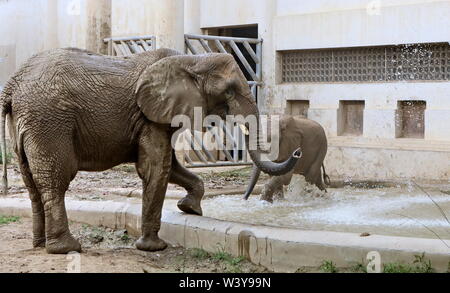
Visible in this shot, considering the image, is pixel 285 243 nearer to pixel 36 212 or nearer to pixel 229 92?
pixel 229 92

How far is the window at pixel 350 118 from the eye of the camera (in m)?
13.1

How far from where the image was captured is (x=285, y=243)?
5.88m

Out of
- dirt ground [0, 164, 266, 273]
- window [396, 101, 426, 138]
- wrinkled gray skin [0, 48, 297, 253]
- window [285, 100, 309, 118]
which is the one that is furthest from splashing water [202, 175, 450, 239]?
window [285, 100, 309, 118]

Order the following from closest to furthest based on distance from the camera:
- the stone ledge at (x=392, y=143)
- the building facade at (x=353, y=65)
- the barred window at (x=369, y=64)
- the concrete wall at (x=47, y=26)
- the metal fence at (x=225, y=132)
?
the stone ledge at (x=392, y=143)
the building facade at (x=353, y=65)
the barred window at (x=369, y=64)
the metal fence at (x=225, y=132)
the concrete wall at (x=47, y=26)

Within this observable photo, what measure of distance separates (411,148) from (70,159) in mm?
7021

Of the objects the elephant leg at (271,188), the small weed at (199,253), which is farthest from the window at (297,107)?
the small weed at (199,253)

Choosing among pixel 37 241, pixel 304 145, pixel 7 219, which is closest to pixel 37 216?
pixel 37 241

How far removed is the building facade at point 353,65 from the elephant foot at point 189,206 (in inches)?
222

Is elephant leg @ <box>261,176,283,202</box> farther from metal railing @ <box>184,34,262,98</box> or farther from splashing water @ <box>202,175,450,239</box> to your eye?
metal railing @ <box>184,34,262,98</box>

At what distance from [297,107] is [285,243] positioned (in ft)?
27.2

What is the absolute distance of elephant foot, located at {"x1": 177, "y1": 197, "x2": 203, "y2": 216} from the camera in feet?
24.0

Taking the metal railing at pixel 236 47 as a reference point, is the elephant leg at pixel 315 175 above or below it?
below

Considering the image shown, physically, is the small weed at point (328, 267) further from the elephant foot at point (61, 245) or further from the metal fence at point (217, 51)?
the metal fence at point (217, 51)
